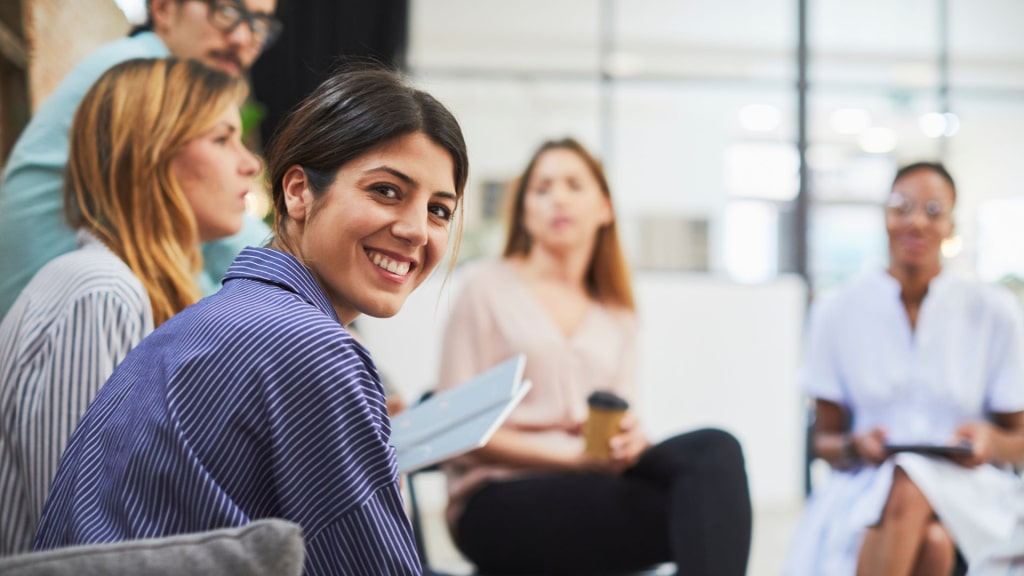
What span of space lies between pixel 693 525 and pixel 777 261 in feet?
13.7

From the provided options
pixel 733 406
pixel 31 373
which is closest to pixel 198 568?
pixel 31 373

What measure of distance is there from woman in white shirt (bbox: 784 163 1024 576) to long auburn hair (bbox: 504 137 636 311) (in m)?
0.53

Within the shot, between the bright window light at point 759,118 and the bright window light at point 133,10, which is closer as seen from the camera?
the bright window light at point 133,10

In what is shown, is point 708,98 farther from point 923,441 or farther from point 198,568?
point 198,568

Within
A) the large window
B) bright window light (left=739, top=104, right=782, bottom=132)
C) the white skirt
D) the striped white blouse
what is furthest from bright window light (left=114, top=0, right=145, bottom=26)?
bright window light (left=739, top=104, right=782, bottom=132)

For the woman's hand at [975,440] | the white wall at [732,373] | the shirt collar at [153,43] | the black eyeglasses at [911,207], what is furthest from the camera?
the white wall at [732,373]

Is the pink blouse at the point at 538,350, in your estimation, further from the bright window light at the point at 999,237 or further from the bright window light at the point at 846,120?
the bright window light at the point at 999,237

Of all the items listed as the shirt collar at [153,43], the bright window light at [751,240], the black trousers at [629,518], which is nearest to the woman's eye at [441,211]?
the black trousers at [629,518]

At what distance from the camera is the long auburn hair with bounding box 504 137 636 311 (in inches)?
104

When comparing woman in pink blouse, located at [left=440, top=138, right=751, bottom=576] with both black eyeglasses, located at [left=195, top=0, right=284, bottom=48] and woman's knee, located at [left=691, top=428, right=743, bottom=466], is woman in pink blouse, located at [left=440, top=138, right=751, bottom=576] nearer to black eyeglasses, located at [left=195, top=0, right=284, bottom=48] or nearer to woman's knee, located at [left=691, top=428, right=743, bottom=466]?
woman's knee, located at [left=691, top=428, right=743, bottom=466]

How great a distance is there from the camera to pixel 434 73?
18.9 feet

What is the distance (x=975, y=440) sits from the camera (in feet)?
7.73

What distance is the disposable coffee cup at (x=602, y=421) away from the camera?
6.73ft

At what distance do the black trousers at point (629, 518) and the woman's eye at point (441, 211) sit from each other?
0.88 m
